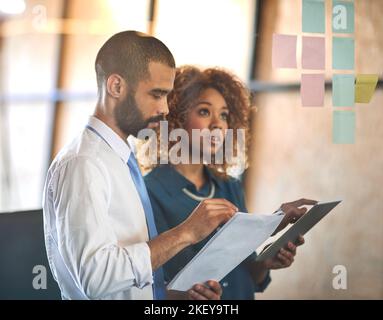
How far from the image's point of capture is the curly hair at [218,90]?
1714 mm

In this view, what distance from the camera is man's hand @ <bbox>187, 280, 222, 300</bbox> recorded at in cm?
171

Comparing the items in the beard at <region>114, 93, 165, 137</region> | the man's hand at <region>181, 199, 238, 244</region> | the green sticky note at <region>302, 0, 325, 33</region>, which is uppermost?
the green sticky note at <region>302, 0, 325, 33</region>

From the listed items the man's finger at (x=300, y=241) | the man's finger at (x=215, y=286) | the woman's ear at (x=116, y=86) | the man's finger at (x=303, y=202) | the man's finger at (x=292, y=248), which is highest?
the woman's ear at (x=116, y=86)

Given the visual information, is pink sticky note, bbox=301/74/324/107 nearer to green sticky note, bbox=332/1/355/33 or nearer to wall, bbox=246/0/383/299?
wall, bbox=246/0/383/299

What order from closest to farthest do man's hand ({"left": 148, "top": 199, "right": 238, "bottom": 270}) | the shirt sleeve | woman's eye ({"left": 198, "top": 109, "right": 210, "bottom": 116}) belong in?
1. the shirt sleeve
2. man's hand ({"left": 148, "top": 199, "right": 238, "bottom": 270})
3. woman's eye ({"left": 198, "top": 109, "right": 210, "bottom": 116})

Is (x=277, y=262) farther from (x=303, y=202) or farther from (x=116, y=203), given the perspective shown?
(x=116, y=203)

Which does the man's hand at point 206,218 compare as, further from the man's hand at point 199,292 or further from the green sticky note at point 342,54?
the green sticky note at point 342,54

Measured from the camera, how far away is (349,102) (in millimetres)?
1812

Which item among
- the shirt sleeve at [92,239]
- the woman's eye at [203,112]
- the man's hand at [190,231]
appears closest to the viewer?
the shirt sleeve at [92,239]

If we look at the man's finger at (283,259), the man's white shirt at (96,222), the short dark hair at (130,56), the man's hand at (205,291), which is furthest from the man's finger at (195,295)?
the short dark hair at (130,56)

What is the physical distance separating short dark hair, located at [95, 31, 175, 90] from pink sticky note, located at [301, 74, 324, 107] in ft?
1.33

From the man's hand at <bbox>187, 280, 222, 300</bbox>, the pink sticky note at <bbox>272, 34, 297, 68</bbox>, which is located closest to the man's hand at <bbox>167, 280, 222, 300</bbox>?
the man's hand at <bbox>187, 280, 222, 300</bbox>
